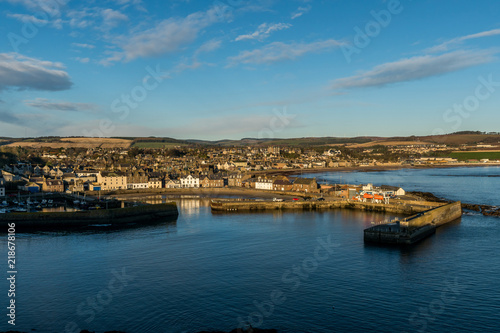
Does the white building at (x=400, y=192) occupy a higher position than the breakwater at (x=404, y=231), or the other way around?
the white building at (x=400, y=192)

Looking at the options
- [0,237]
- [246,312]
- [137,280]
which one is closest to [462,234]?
[246,312]

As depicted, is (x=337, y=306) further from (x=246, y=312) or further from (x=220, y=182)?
(x=220, y=182)

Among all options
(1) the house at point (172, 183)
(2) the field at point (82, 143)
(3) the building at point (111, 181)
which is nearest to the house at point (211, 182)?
(1) the house at point (172, 183)

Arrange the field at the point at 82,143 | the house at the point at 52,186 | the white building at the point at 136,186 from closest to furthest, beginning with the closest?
the house at the point at 52,186 < the white building at the point at 136,186 < the field at the point at 82,143

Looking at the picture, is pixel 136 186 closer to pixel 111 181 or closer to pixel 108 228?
pixel 111 181

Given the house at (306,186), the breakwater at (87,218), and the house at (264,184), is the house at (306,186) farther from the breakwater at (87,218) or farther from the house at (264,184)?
the breakwater at (87,218)

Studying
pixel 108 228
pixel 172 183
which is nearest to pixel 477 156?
pixel 172 183

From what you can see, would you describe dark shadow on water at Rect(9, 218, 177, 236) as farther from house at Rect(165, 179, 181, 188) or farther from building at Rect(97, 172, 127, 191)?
house at Rect(165, 179, 181, 188)
